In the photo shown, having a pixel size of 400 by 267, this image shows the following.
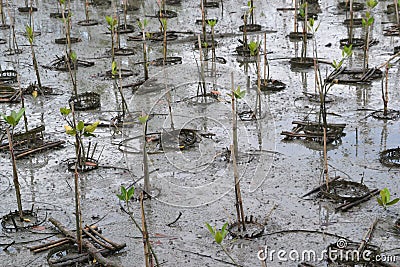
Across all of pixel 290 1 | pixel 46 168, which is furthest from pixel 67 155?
pixel 290 1

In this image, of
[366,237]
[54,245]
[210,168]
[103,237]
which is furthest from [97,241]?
[366,237]

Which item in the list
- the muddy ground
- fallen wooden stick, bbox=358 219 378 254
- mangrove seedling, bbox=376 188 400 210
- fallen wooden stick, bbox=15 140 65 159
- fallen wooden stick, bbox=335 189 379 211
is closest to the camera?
fallen wooden stick, bbox=358 219 378 254

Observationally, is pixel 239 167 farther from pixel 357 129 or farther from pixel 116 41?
pixel 116 41

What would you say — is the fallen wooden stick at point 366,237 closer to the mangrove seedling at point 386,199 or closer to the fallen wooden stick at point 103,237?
the mangrove seedling at point 386,199

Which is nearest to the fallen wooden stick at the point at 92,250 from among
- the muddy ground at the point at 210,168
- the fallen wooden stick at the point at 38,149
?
the muddy ground at the point at 210,168

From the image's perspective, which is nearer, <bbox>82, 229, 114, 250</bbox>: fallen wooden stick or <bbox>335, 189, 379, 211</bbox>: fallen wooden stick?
<bbox>82, 229, 114, 250</bbox>: fallen wooden stick

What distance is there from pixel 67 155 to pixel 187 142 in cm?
125

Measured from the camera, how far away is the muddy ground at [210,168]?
17.2 feet

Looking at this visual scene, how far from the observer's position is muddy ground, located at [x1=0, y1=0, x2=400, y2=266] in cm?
523

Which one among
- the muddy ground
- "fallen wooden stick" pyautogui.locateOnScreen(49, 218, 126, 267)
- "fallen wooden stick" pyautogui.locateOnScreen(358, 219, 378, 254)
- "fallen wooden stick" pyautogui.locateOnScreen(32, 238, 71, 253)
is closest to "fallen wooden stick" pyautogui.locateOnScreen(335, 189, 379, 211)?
the muddy ground

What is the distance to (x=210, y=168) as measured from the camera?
660 centimetres

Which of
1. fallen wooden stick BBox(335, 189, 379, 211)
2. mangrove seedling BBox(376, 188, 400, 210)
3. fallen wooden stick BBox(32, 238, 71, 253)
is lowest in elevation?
fallen wooden stick BBox(32, 238, 71, 253)

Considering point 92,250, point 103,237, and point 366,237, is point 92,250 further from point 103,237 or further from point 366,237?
point 366,237

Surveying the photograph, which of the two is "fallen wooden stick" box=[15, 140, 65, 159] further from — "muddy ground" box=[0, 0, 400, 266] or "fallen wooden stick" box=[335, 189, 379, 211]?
"fallen wooden stick" box=[335, 189, 379, 211]
